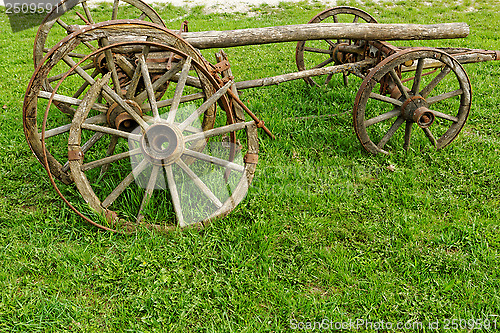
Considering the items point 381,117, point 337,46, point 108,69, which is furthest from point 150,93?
point 337,46

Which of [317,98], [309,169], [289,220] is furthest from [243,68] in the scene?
[289,220]

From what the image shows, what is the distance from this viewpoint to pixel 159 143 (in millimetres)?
2674

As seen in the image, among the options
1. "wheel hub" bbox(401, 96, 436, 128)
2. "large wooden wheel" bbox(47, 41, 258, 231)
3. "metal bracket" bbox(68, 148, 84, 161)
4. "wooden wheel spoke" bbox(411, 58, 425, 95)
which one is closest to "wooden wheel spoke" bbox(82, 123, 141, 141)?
"large wooden wheel" bbox(47, 41, 258, 231)

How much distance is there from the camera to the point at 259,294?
2445 mm

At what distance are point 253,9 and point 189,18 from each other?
2234mm

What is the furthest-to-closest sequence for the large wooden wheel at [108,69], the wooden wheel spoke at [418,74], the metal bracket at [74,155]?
the wooden wheel spoke at [418,74]
the large wooden wheel at [108,69]
the metal bracket at [74,155]

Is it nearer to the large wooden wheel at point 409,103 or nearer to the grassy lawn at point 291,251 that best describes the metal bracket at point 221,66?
the grassy lawn at point 291,251

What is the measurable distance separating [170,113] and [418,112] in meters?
2.48

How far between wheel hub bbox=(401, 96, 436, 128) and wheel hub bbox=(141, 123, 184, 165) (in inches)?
94.6

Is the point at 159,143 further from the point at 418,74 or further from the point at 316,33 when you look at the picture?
the point at 418,74

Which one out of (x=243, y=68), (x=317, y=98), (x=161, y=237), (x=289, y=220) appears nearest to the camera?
(x=161, y=237)

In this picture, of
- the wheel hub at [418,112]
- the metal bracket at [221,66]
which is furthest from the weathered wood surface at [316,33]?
the wheel hub at [418,112]

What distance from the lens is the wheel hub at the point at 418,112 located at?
3559 mm

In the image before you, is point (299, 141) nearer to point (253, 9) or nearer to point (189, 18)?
point (189, 18)
